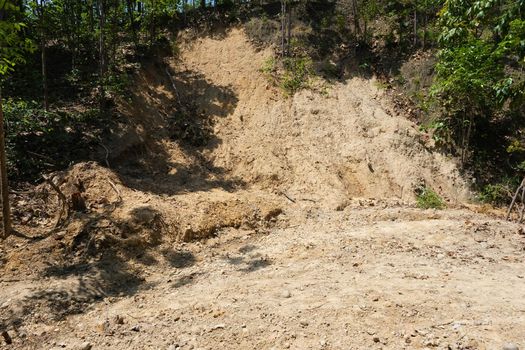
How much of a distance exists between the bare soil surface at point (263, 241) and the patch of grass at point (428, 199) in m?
0.38

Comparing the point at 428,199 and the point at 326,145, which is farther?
the point at 326,145

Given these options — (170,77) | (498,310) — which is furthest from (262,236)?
(170,77)

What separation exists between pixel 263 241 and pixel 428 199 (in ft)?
15.5

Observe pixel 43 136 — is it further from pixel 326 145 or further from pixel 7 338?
pixel 326 145

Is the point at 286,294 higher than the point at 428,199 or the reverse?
the reverse

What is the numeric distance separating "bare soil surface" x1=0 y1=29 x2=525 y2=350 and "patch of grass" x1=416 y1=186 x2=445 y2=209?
378 millimetres

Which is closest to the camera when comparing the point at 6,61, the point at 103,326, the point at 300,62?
the point at 103,326

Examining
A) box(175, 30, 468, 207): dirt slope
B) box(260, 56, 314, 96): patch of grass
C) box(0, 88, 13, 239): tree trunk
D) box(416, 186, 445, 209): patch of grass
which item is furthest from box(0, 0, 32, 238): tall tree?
box(416, 186, 445, 209): patch of grass

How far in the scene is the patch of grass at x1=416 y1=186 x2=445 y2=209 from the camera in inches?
366

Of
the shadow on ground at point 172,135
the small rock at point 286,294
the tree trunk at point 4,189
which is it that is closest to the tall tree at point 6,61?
the tree trunk at point 4,189

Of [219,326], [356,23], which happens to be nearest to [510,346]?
[219,326]

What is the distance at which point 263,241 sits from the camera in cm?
746

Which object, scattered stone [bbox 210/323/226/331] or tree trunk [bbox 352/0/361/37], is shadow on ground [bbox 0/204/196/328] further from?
tree trunk [bbox 352/0/361/37]

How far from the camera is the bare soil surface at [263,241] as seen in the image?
439cm
